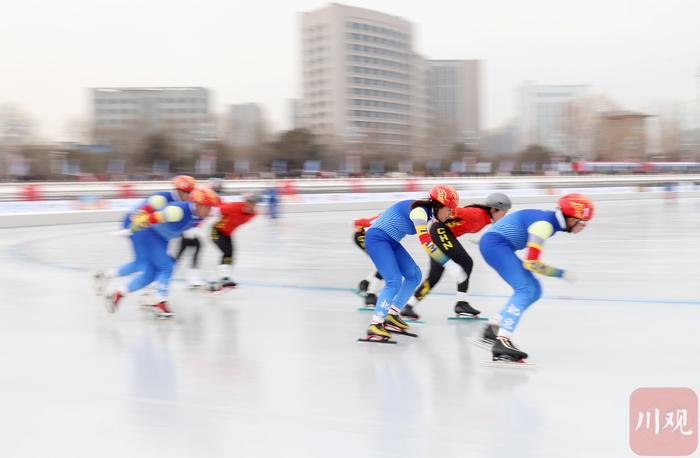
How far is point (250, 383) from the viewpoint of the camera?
13.7 ft

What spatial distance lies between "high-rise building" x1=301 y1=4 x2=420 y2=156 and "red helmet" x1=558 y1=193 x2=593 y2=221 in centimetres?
11012

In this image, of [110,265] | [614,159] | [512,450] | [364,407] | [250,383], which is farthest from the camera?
[614,159]

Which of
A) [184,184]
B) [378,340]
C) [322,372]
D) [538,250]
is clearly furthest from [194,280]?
[538,250]

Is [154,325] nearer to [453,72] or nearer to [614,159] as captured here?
[614,159]

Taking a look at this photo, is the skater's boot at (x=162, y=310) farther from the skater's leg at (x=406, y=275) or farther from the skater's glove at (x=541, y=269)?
the skater's glove at (x=541, y=269)

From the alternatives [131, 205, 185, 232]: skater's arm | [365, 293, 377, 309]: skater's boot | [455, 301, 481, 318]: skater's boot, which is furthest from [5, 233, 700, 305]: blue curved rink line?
[131, 205, 185, 232]: skater's arm

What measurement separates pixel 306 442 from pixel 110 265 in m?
7.88

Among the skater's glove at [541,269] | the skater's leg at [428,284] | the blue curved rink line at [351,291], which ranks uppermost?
the skater's glove at [541,269]

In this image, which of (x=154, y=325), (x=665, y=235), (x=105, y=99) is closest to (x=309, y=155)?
(x=665, y=235)

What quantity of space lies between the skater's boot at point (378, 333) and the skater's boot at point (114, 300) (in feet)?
8.39

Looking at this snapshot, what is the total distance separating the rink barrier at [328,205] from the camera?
18.4 m

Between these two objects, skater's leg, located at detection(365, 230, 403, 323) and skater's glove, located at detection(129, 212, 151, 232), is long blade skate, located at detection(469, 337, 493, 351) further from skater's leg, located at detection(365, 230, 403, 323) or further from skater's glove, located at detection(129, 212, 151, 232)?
skater's glove, located at detection(129, 212, 151, 232)

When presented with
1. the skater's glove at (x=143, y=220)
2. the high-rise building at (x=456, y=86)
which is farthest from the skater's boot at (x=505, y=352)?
the high-rise building at (x=456, y=86)

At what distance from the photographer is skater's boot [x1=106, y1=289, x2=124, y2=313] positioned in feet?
21.1
